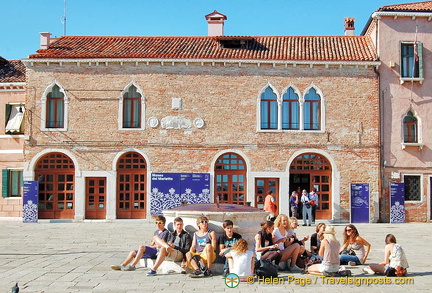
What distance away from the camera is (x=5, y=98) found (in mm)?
27016

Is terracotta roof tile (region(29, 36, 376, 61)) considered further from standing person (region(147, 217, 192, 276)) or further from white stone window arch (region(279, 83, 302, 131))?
standing person (region(147, 217, 192, 276))

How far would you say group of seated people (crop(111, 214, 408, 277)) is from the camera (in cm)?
1069

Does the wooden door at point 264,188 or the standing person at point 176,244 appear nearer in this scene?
the standing person at point 176,244

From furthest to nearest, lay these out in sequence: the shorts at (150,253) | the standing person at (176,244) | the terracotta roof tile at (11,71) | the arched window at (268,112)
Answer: the terracotta roof tile at (11,71) < the arched window at (268,112) < the shorts at (150,253) < the standing person at (176,244)

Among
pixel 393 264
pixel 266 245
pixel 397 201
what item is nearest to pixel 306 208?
Answer: pixel 397 201

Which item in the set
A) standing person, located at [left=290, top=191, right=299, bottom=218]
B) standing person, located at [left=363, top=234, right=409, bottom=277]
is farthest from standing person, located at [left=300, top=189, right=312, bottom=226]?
standing person, located at [left=363, top=234, right=409, bottom=277]

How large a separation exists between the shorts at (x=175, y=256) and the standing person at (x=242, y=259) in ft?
4.48

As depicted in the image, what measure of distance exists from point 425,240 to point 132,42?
15.9m

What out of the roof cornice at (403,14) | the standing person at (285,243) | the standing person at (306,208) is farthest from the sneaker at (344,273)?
the roof cornice at (403,14)

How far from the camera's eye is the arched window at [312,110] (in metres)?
24.8

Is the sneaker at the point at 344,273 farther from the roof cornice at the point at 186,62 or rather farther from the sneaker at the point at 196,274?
the roof cornice at the point at 186,62

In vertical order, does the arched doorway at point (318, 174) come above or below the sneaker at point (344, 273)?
above

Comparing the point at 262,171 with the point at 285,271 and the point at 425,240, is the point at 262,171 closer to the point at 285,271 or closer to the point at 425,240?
the point at 425,240

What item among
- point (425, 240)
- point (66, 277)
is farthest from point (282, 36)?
point (66, 277)
